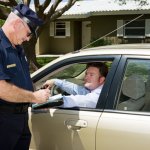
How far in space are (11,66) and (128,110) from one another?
1.01 metres

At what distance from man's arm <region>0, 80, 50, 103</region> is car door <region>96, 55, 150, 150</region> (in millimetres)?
532

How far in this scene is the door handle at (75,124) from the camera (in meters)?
3.64

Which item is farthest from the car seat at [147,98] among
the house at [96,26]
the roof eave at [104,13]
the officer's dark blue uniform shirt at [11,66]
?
the roof eave at [104,13]

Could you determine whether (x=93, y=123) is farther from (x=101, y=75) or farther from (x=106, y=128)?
(x=101, y=75)

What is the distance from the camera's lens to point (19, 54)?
12.4ft

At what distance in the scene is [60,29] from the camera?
94.0 ft

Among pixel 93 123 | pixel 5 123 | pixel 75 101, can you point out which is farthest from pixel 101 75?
pixel 5 123

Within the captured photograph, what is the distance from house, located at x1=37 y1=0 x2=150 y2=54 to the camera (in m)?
25.1

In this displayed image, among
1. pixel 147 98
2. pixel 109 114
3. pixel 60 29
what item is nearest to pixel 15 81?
pixel 109 114

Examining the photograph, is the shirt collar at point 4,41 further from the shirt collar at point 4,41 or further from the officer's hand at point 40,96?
the officer's hand at point 40,96

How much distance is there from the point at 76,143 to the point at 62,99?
43 centimetres

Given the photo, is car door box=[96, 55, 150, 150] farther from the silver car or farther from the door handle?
the door handle

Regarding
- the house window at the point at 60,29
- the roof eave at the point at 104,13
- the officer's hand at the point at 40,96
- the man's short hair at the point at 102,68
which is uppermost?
the man's short hair at the point at 102,68

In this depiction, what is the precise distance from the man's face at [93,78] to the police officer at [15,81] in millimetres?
626
